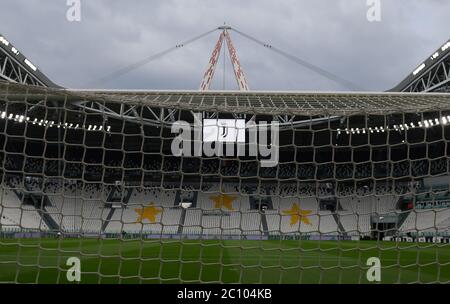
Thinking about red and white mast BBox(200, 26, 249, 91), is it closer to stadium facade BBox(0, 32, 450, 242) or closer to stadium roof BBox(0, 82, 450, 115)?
stadium facade BBox(0, 32, 450, 242)

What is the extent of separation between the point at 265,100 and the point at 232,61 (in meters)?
27.4

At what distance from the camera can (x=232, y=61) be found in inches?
1324

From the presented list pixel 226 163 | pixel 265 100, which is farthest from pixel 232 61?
pixel 265 100

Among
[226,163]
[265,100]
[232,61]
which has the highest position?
[232,61]

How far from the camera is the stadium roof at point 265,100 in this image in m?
4.28

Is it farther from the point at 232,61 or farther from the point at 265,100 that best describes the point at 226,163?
the point at 232,61

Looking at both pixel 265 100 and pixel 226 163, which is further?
pixel 226 163

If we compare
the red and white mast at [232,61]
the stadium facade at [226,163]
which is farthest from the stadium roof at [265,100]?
the red and white mast at [232,61]

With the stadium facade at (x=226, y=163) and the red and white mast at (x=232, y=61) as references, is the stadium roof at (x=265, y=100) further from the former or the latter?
the red and white mast at (x=232, y=61)

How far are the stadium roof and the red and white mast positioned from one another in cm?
2276

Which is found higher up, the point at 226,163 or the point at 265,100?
the point at 226,163
